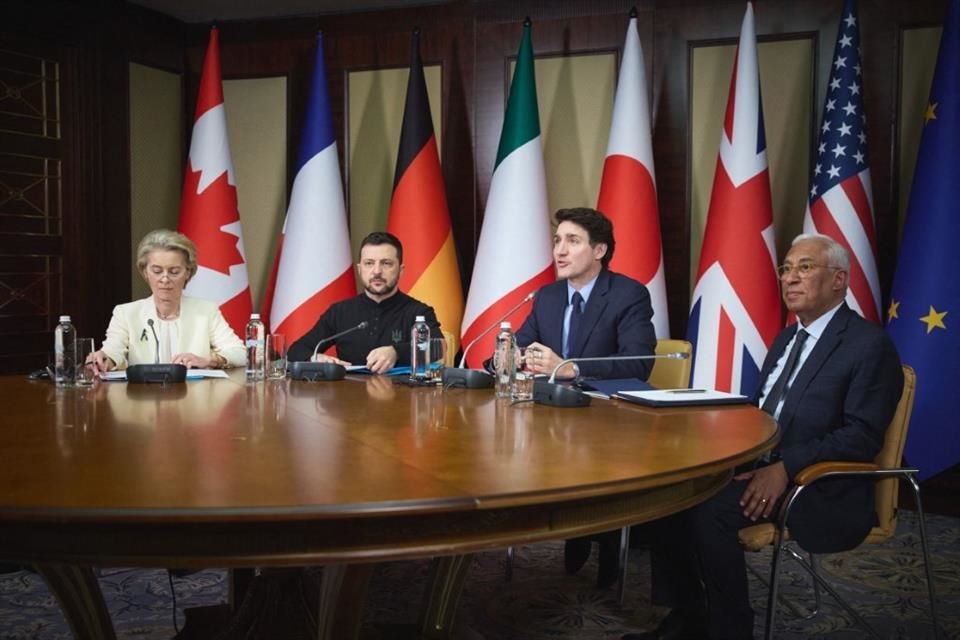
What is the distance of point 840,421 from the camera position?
100 inches

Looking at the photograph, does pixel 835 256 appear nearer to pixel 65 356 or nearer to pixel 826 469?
pixel 826 469

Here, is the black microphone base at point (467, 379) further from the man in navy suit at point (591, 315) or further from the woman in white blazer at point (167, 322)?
the woman in white blazer at point (167, 322)

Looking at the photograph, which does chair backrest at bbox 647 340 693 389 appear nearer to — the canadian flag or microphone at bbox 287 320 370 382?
microphone at bbox 287 320 370 382

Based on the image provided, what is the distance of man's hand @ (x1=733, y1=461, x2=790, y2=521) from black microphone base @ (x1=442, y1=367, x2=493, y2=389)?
2.73 feet

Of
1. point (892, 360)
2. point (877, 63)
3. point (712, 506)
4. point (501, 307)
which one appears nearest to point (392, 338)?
point (501, 307)

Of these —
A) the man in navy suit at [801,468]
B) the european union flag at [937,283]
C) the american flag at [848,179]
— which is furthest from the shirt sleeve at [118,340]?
the european union flag at [937,283]

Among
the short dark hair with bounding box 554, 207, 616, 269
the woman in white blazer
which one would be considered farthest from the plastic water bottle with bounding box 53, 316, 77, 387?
the short dark hair with bounding box 554, 207, 616, 269

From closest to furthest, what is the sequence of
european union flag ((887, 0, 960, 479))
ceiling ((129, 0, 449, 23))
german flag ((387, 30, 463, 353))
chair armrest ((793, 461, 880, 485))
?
chair armrest ((793, 461, 880, 485)), european union flag ((887, 0, 960, 479)), german flag ((387, 30, 463, 353)), ceiling ((129, 0, 449, 23))

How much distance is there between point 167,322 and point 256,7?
8.51ft

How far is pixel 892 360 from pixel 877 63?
98.4 inches

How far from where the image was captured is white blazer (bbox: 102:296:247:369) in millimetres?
3385

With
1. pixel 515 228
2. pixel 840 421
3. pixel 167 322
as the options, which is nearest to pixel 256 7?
pixel 515 228

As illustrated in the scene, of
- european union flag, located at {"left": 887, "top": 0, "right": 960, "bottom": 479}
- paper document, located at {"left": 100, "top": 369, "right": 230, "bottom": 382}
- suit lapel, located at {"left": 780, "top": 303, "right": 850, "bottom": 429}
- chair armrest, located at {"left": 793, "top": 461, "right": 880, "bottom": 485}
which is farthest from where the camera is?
european union flag, located at {"left": 887, "top": 0, "right": 960, "bottom": 479}

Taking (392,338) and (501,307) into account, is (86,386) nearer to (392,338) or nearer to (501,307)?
(392,338)
